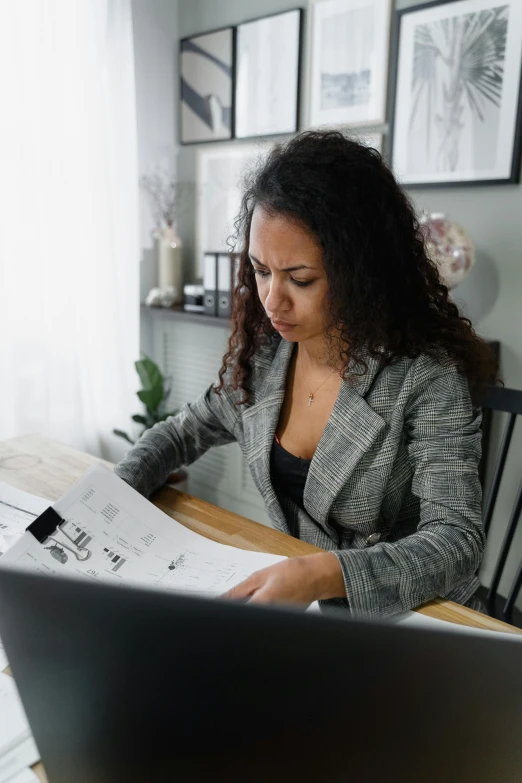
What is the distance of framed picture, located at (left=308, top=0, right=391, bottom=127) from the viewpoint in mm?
2107

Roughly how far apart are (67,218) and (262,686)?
2.36 metres

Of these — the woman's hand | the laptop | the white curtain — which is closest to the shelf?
the white curtain

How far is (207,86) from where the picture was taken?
8.86 ft

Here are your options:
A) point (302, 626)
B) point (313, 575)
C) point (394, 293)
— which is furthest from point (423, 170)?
point (302, 626)

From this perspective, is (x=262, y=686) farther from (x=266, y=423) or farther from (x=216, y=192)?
(x=216, y=192)

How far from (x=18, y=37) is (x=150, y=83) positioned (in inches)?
28.7

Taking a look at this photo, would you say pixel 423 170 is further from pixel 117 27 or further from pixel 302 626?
pixel 302 626

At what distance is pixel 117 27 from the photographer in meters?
2.43

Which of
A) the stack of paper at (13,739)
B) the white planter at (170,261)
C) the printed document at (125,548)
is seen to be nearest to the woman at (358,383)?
the printed document at (125,548)

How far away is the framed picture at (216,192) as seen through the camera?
2650mm

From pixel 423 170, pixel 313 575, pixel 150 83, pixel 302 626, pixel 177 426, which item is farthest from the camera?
pixel 150 83

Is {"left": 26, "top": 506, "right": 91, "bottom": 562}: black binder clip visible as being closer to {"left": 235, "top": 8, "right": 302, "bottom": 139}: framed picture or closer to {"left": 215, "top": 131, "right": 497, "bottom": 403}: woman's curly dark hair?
{"left": 215, "top": 131, "right": 497, "bottom": 403}: woman's curly dark hair

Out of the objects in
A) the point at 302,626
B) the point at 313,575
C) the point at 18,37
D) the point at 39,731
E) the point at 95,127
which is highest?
the point at 18,37

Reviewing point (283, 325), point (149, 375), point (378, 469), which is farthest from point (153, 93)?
point (378, 469)
